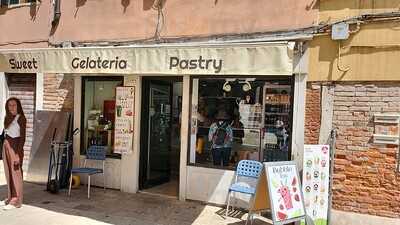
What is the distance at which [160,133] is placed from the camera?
9797 mm

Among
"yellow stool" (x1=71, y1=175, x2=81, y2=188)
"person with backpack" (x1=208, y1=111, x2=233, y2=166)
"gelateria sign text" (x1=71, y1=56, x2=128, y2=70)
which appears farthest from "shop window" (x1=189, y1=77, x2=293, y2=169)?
"yellow stool" (x1=71, y1=175, x2=81, y2=188)

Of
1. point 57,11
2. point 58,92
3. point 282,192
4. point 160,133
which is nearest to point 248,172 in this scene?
point 282,192

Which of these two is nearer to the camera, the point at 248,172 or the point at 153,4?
the point at 248,172

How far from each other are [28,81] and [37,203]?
368 cm

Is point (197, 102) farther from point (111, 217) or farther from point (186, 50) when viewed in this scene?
point (111, 217)

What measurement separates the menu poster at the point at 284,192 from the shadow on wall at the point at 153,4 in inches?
160

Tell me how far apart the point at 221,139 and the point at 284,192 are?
2460mm

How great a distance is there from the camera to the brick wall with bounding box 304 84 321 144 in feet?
23.4

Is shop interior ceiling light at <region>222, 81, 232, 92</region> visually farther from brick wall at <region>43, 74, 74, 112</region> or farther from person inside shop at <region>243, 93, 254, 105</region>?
brick wall at <region>43, 74, 74, 112</region>

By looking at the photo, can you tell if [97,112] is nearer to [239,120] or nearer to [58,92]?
[58,92]

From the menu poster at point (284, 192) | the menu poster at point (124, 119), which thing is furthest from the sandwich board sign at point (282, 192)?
the menu poster at point (124, 119)

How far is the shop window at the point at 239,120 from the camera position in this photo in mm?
7719

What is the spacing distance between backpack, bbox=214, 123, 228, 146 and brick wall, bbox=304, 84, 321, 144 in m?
1.67

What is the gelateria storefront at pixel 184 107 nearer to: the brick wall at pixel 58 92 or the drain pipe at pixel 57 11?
the brick wall at pixel 58 92
